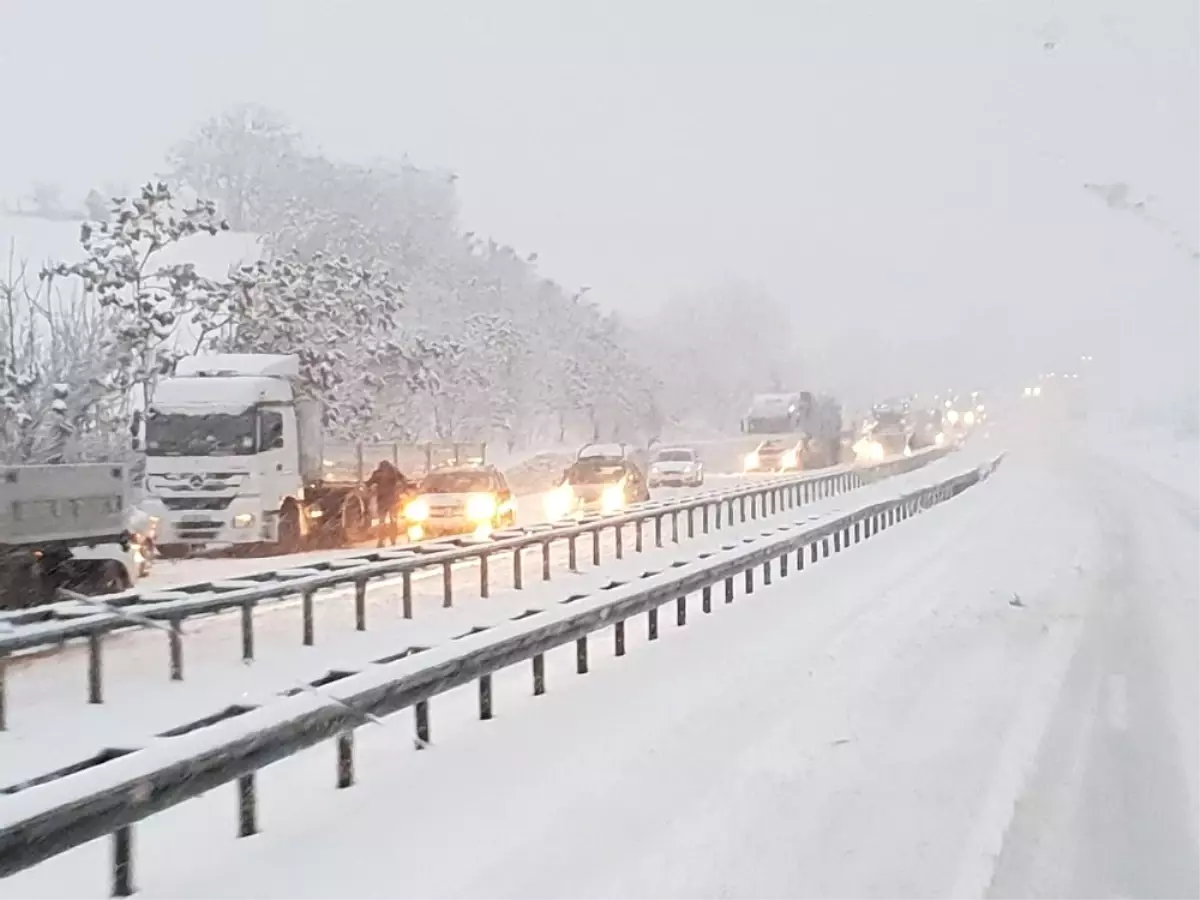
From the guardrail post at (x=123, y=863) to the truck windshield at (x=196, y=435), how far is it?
20835 mm

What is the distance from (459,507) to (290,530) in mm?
3967

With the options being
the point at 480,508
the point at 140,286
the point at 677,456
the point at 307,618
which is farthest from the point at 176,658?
the point at 677,456

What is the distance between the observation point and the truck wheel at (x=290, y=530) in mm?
27938

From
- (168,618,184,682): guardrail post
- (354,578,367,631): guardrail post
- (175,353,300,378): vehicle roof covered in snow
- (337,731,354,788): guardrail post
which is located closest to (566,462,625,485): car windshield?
(175,353,300,378): vehicle roof covered in snow

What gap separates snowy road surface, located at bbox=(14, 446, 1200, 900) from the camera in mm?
6660

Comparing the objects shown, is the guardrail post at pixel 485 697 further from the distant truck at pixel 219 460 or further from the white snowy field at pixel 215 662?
the distant truck at pixel 219 460

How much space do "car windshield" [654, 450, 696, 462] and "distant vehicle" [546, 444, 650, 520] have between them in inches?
591

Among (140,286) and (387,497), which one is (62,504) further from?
(140,286)

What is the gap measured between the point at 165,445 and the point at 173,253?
167 ft

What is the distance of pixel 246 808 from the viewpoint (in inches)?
293

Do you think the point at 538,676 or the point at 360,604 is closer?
the point at 538,676

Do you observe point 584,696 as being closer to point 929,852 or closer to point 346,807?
point 346,807

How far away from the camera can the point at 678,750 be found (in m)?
9.20

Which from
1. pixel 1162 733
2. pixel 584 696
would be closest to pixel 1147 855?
pixel 1162 733
